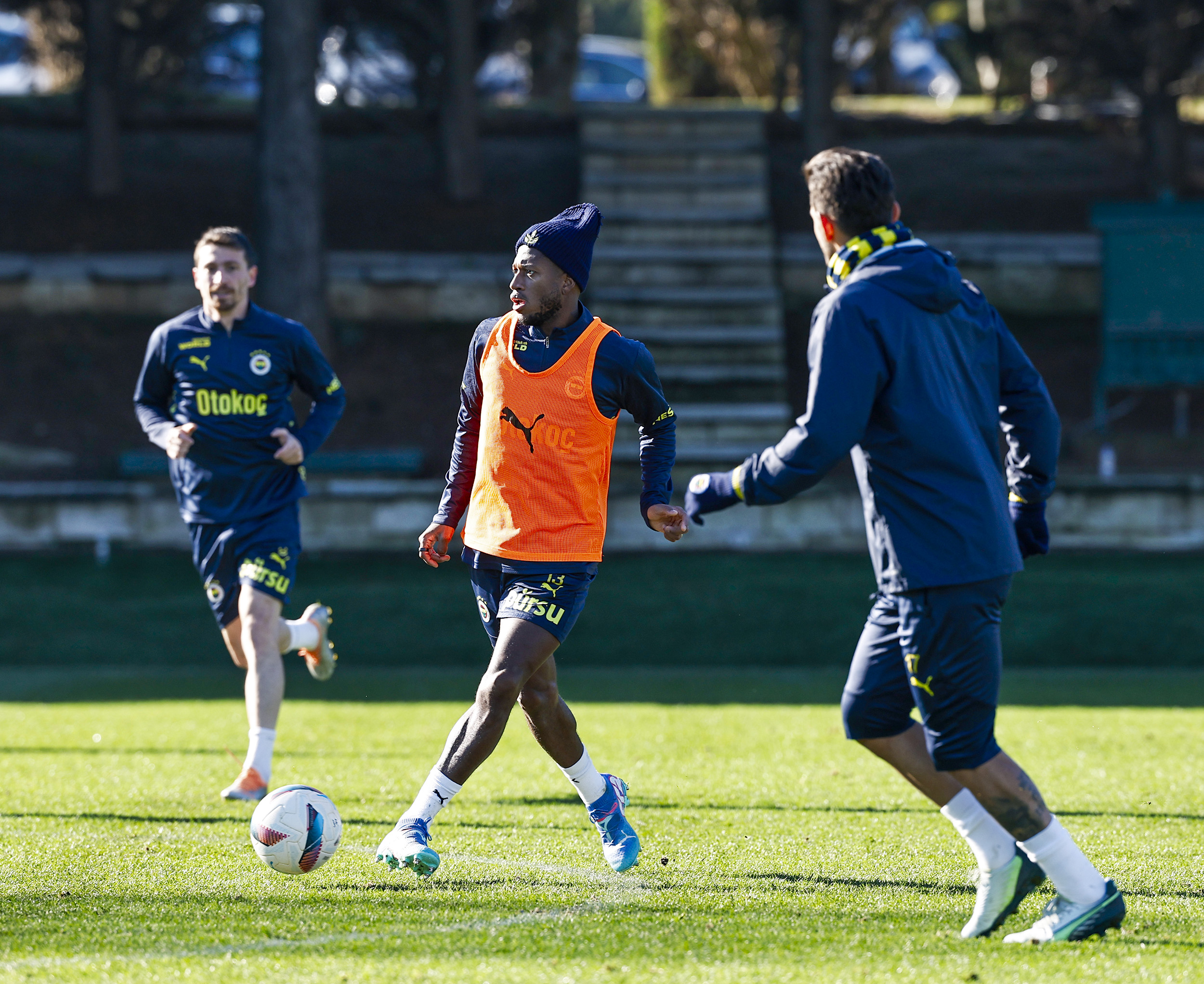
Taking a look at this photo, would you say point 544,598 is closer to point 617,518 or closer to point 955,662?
point 955,662

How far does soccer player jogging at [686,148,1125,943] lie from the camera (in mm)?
3893

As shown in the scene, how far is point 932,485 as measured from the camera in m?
3.94

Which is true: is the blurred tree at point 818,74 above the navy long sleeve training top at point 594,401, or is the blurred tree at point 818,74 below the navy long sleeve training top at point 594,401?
above

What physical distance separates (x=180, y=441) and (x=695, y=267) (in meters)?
12.7

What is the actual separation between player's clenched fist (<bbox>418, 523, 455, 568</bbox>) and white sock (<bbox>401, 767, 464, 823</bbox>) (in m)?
0.78

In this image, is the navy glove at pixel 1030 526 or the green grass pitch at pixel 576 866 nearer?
the green grass pitch at pixel 576 866

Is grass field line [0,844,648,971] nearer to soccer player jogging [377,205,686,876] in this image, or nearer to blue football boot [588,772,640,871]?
blue football boot [588,772,640,871]

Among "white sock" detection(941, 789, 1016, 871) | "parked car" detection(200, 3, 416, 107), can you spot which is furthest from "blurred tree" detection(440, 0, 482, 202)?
"white sock" detection(941, 789, 1016, 871)

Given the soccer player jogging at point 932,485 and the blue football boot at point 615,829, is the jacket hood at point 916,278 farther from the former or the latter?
the blue football boot at point 615,829

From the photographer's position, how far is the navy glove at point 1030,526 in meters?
4.32

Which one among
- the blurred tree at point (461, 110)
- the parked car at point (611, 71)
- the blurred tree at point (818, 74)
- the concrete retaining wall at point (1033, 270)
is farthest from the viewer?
the parked car at point (611, 71)

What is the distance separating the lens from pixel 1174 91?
19.4 metres

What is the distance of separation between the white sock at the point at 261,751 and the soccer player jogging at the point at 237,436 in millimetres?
196

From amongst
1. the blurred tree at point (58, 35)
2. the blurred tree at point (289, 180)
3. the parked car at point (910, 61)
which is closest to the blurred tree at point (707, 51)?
the parked car at point (910, 61)
